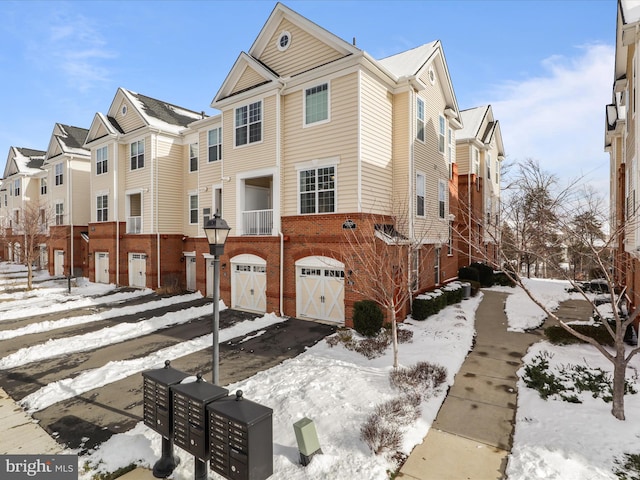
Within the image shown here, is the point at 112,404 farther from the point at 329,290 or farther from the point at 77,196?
the point at 77,196

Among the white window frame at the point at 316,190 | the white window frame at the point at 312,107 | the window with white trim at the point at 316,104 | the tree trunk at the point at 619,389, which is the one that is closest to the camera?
the tree trunk at the point at 619,389

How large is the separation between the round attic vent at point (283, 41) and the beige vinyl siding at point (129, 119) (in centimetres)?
1295

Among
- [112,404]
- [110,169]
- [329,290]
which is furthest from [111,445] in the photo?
[110,169]

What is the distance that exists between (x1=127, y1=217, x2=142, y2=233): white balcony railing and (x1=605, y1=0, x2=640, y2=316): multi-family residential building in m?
26.3

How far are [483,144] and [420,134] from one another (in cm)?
1358

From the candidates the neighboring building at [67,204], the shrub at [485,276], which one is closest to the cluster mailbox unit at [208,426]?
the shrub at [485,276]

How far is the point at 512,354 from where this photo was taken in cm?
1080

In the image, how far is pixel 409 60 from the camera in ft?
59.0

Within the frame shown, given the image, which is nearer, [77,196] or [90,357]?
[90,357]

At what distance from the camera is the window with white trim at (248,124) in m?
16.6

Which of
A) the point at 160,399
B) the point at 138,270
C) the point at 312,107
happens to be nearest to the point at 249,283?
the point at 312,107

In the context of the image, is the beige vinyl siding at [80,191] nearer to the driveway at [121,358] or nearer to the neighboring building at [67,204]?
the neighboring building at [67,204]

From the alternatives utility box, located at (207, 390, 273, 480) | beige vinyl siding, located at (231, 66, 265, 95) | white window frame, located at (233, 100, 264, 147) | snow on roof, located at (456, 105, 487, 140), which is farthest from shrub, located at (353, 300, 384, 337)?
snow on roof, located at (456, 105, 487, 140)

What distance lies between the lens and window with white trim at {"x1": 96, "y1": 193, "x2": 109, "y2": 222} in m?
26.5
